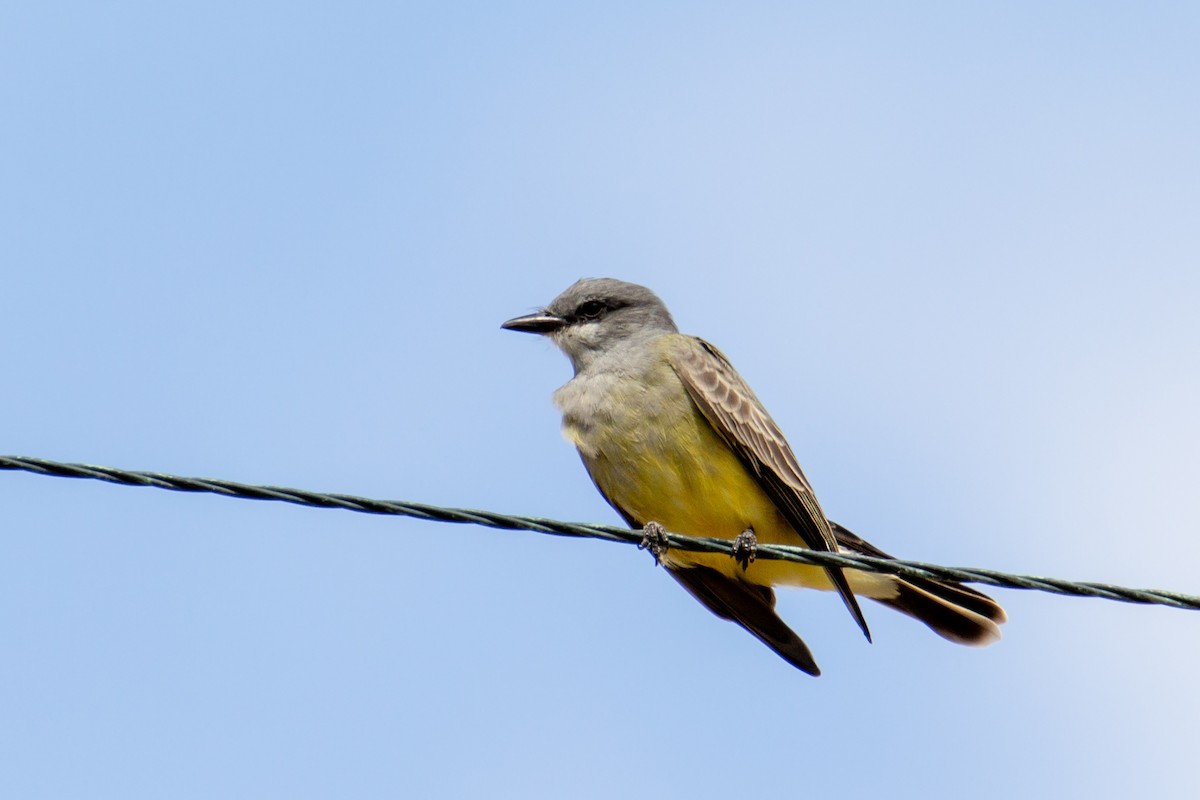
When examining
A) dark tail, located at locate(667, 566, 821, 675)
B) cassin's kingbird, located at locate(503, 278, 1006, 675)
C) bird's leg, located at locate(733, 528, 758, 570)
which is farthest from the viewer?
dark tail, located at locate(667, 566, 821, 675)

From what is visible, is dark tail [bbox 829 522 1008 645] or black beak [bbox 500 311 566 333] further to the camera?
black beak [bbox 500 311 566 333]

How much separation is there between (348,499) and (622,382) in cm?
374

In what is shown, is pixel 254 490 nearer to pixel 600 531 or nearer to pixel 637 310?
pixel 600 531

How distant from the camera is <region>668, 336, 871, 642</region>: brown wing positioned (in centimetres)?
756

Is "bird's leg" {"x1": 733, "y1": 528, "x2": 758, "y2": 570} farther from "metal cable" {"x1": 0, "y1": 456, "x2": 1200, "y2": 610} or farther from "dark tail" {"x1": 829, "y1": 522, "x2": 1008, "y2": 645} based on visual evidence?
"dark tail" {"x1": 829, "y1": 522, "x2": 1008, "y2": 645}

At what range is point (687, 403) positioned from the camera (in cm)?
774

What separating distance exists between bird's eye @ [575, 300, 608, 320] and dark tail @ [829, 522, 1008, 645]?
6.51ft

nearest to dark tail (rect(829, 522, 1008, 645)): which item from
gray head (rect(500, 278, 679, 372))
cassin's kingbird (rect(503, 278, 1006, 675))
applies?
cassin's kingbird (rect(503, 278, 1006, 675))

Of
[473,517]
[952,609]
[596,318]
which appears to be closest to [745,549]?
[473,517]

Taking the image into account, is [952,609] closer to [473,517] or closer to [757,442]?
[757,442]

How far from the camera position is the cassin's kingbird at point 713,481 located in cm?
753

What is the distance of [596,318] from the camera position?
9039 mm

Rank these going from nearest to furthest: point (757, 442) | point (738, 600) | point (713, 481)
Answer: point (713, 481) < point (757, 442) < point (738, 600)

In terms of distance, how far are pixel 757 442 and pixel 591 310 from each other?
188 centimetres
